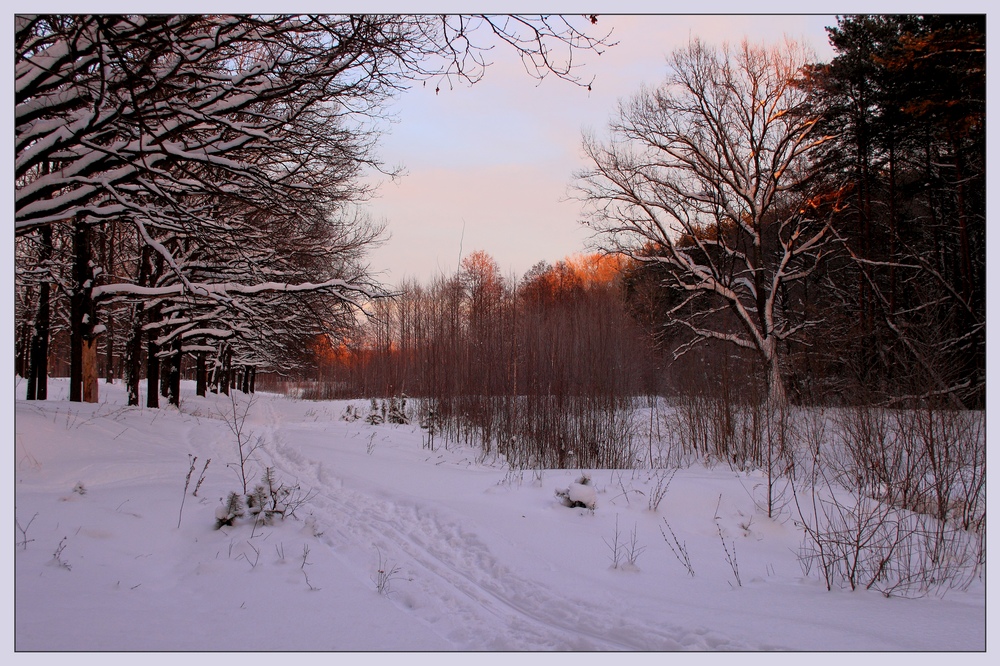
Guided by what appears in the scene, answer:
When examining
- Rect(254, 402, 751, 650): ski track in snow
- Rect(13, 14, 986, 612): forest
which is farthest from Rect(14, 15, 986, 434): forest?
Rect(254, 402, 751, 650): ski track in snow

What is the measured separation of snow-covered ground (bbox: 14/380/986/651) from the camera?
9.09ft

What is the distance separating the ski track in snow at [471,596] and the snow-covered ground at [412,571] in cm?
2

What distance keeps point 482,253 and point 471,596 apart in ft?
35.1

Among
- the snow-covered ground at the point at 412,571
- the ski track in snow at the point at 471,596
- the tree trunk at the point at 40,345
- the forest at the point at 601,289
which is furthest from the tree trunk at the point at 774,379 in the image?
the tree trunk at the point at 40,345

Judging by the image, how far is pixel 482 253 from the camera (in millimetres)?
13484

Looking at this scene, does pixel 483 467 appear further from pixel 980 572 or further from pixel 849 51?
pixel 849 51

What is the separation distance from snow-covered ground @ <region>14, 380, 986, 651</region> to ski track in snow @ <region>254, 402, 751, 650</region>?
0.05ft

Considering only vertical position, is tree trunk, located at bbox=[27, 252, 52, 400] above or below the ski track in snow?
above

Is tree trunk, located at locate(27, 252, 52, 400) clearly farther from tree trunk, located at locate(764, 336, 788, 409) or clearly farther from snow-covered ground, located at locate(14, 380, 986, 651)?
tree trunk, located at locate(764, 336, 788, 409)

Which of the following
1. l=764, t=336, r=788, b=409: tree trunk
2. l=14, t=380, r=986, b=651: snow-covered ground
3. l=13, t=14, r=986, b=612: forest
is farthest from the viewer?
l=764, t=336, r=788, b=409: tree trunk

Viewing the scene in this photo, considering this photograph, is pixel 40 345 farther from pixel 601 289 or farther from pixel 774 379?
pixel 774 379

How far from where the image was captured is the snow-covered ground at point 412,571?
277 centimetres

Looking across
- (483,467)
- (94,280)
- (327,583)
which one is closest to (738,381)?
(483,467)

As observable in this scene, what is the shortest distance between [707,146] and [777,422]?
1116 cm
